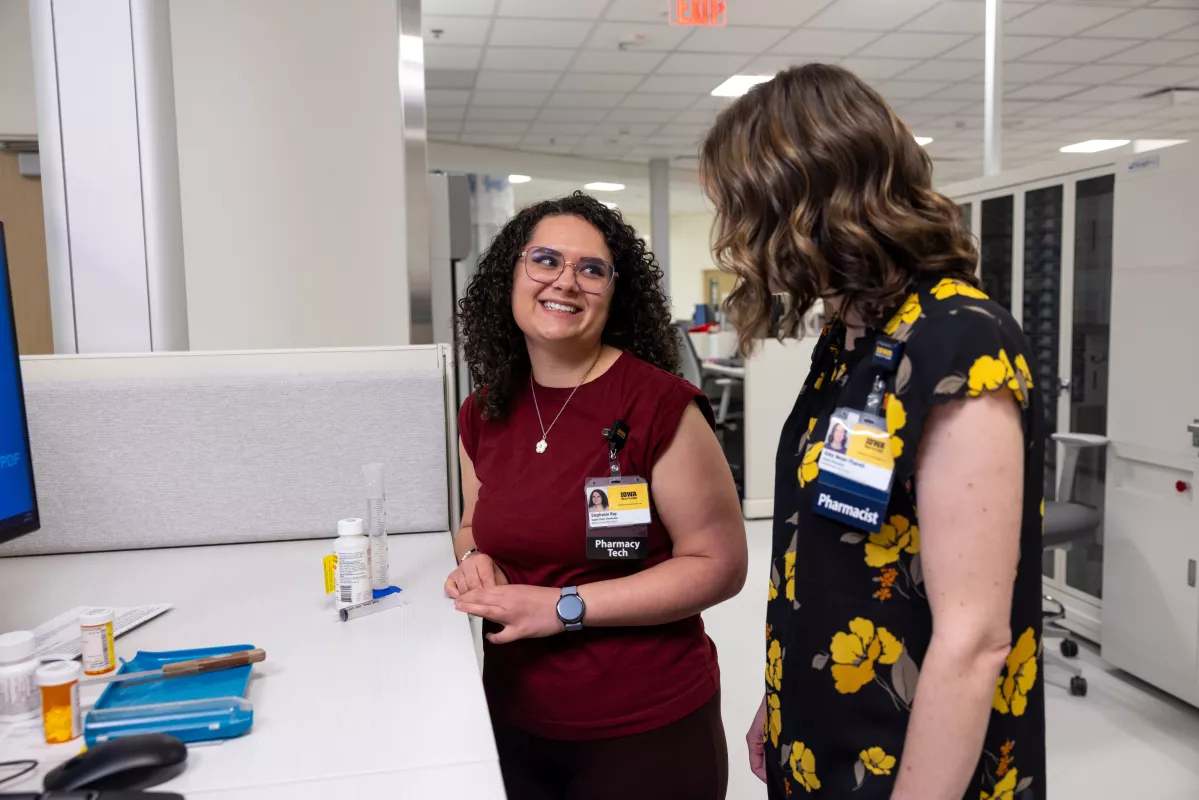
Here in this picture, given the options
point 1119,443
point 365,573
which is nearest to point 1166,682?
point 1119,443

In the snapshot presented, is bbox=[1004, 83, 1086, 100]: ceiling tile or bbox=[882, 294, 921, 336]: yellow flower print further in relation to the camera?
bbox=[1004, 83, 1086, 100]: ceiling tile

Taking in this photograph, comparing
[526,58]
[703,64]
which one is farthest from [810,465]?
[703,64]

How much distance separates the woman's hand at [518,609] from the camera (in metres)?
1.17

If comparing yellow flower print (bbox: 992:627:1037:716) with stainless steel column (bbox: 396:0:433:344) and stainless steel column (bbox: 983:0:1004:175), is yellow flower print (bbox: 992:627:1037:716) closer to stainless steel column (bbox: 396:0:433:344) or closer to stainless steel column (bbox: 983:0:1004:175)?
stainless steel column (bbox: 396:0:433:344)

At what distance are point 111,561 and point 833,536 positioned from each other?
1366mm

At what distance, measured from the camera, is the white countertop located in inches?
32.4

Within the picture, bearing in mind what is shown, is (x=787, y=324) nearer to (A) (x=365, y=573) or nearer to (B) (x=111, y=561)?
(A) (x=365, y=573)

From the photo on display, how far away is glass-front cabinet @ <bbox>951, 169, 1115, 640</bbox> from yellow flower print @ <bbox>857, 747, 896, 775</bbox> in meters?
2.39

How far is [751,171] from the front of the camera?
2.87 feet

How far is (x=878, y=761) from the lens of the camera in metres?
0.88

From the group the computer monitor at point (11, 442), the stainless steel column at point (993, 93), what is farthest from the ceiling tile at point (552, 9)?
the computer monitor at point (11, 442)

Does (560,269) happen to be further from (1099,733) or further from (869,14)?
(869,14)

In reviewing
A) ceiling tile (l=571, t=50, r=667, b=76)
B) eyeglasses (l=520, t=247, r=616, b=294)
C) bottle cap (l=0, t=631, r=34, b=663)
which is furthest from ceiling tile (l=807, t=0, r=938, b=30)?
bottle cap (l=0, t=631, r=34, b=663)

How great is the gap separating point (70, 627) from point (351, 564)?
0.39m
